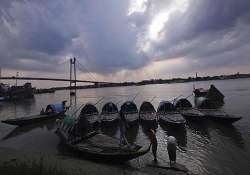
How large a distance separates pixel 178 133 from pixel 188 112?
602 centimetres

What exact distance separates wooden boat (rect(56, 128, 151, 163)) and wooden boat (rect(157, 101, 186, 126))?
31.0 feet


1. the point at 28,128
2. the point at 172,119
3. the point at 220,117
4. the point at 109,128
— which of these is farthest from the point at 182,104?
the point at 28,128

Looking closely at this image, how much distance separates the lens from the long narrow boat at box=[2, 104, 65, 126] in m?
29.0

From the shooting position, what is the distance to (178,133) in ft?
73.8

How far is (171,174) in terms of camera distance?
12.5 meters

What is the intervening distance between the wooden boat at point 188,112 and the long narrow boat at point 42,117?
1733 centimetres

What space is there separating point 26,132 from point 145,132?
1344 cm

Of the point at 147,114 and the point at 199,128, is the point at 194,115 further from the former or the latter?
the point at 147,114

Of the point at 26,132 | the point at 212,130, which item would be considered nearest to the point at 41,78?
the point at 26,132

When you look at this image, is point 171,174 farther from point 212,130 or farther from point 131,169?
point 212,130

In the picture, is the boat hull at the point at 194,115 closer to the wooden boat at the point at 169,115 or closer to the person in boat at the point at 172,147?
the wooden boat at the point at 169,115

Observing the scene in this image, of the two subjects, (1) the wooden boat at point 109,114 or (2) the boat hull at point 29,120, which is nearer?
(1) the wooden boat at point 109,114

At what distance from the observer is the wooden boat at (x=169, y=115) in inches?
928

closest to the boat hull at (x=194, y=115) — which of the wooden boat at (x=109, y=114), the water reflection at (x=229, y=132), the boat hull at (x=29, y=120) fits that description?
the water reflection at (x=229, y=132)
